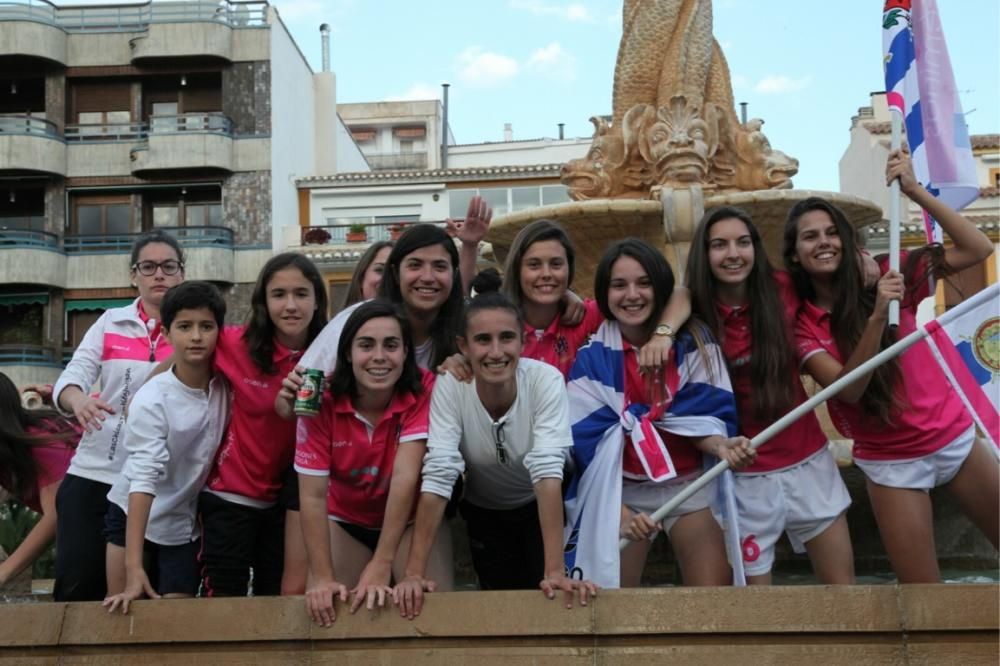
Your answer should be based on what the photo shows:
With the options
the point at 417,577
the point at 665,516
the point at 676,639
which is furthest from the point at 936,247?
the point at 417,577

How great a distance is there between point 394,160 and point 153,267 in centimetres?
5258

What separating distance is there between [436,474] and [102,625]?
1270 mm

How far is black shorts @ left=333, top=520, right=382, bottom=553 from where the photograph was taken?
4.20 m

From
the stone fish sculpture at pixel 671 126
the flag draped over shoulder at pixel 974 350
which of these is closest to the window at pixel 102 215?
the stone fish sculpture at pixel 671 126

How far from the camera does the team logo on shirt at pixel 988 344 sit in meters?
4.00

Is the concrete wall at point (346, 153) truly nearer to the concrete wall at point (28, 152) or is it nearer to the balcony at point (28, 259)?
the concrete wall at point (28, 152)

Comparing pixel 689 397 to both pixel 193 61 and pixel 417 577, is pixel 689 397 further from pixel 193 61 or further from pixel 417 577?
pixel 193 61

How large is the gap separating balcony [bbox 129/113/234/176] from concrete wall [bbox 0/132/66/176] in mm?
2362

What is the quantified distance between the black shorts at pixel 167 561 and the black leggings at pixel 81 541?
0.69 ft

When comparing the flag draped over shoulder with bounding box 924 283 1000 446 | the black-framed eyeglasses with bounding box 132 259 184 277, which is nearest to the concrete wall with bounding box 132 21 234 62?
the black-framed eyeglasses with bounding box 132 259 184 277

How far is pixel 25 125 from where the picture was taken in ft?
113

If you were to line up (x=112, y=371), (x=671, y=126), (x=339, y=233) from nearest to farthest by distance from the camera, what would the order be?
(x=112, y=371)
(x=671, y=126)
(x=339, y=233)

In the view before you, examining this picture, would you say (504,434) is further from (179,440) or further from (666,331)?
(179,440)

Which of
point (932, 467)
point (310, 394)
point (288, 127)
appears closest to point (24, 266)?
point (288, 127)
